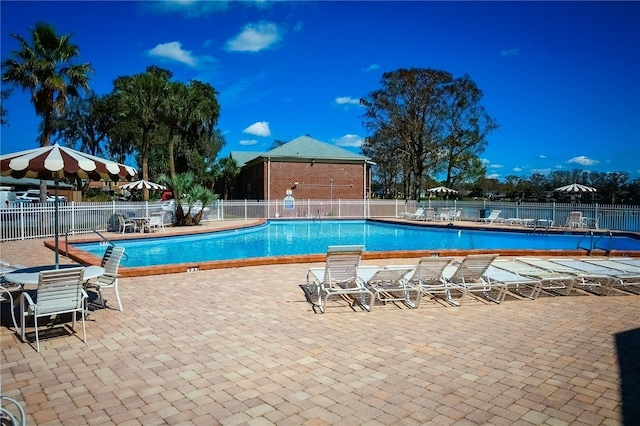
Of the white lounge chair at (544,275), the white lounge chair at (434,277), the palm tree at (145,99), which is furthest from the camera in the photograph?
the palm tree at (145,99)

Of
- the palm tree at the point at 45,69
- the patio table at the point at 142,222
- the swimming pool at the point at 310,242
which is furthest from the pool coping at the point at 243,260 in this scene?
the palm tree at the point at 45,69

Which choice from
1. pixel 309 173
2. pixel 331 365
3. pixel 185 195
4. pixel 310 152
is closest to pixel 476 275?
pixel 331 365

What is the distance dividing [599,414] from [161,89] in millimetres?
29371

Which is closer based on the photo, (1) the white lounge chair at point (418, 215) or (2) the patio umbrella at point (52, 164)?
(2) the patio umbrella at point (52, 164)

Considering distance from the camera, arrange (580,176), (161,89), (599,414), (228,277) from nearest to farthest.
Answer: (599,414) → (228,277) → (161,89) → (580,176)

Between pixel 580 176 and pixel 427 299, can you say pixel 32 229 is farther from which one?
pixel 580 176

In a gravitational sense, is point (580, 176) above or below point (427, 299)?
above

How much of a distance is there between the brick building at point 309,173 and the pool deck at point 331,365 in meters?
26.1

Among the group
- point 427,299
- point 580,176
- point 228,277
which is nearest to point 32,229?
point 228,277

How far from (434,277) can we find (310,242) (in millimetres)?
11515

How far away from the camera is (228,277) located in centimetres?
851

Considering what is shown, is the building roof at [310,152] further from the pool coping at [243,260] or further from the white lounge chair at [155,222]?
the pool coping at [243,260]

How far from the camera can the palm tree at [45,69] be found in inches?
709

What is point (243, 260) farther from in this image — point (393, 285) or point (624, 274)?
point (624, 274)
